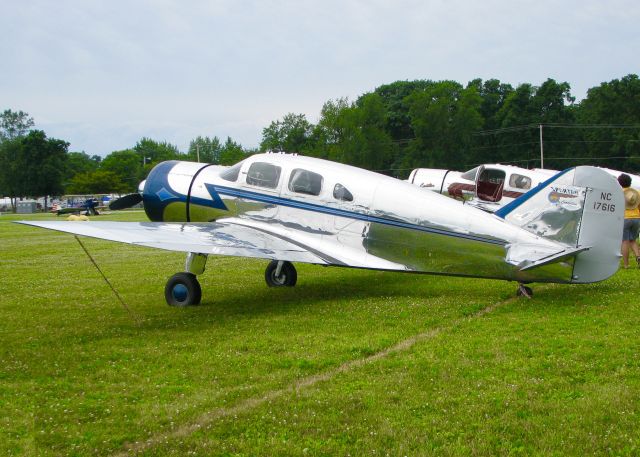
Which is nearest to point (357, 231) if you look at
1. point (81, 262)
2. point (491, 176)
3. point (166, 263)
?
point (166, 263)

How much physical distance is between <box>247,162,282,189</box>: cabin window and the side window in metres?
0.31

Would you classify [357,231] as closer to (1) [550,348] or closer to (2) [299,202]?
(2) [299,202]

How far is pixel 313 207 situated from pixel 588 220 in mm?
3878

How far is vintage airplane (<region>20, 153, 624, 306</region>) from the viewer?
7.55 metres

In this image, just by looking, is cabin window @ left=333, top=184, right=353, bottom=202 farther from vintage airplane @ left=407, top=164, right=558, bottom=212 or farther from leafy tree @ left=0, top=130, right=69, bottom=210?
leafy tree @ left=0, top=130, right=69, bottom=210

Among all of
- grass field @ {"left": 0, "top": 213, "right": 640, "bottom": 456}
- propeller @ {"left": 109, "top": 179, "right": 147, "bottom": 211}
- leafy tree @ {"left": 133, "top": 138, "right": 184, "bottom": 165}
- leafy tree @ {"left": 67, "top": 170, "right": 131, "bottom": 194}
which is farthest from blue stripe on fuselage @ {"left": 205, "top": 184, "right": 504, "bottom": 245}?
leafy tree @ {"left": 133, "top": 138, "right": 184, "bottom": 165}

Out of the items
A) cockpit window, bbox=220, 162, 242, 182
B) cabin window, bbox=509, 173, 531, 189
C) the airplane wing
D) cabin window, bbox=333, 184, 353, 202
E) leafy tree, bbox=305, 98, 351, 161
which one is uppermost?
leafy tree, bbox=305, 98, 351, 161

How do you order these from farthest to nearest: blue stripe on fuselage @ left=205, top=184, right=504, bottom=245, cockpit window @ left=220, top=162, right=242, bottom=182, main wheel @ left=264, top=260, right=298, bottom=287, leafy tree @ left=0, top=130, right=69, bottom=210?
leafy tree @ left=0, top=130, right=69, bottom=210 → main wheel @ left=264, top=260, right=298, bottom=287 → cockpit window @ left=220, top=162, right=242, bottom=182 → blue stripe on fuselage @ left=205, top=184, right=504, bottom=245

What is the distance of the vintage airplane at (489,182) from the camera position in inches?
740

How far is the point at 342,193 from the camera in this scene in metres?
8.98

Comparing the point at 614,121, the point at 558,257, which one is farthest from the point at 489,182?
the point at 614,121

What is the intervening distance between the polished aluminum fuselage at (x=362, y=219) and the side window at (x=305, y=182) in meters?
0.06

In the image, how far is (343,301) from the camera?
8.95 metres

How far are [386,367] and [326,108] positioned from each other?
288 ft
